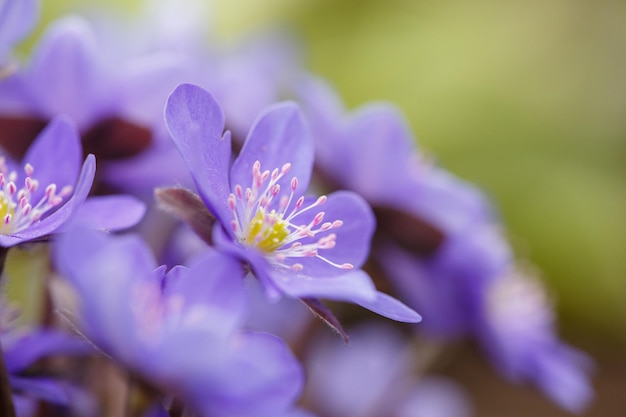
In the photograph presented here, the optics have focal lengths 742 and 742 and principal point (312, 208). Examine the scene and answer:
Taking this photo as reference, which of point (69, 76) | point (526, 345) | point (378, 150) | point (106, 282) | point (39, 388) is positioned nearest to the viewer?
point (106, 282)

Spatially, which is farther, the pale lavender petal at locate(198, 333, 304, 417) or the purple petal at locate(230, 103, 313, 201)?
the purple petal at locate(230, 103, 313, 201)

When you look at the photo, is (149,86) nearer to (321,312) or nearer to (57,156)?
(57,156)

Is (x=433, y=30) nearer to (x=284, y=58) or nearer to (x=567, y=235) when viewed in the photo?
(x=567, y=235)

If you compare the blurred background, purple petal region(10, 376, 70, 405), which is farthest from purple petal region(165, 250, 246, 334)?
the blurred background

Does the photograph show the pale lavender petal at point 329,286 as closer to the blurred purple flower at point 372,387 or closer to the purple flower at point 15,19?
the purple flower at point 15,19

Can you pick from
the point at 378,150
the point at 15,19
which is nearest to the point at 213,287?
the point at 15,19

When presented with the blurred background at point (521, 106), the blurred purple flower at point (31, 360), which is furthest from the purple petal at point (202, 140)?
the blurred background at point (521, 106)

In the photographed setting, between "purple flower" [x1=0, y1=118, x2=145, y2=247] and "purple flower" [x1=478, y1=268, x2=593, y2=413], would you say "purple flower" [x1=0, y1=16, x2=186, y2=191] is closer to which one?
"purple flower" [x1=0, y1=118, x2=145, y2=247]

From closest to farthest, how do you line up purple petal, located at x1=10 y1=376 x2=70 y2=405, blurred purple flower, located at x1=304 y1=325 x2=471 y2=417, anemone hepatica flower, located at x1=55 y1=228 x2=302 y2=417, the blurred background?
anemone hepatica flower, located at x1=55 y1=228 x2=302 y2=417
purple petal, located at x1=10 y1=376 x2=70 y2=405
blurred purple flower, located at x1=304 y1=325 x2=471 y2=417
the blurred background
